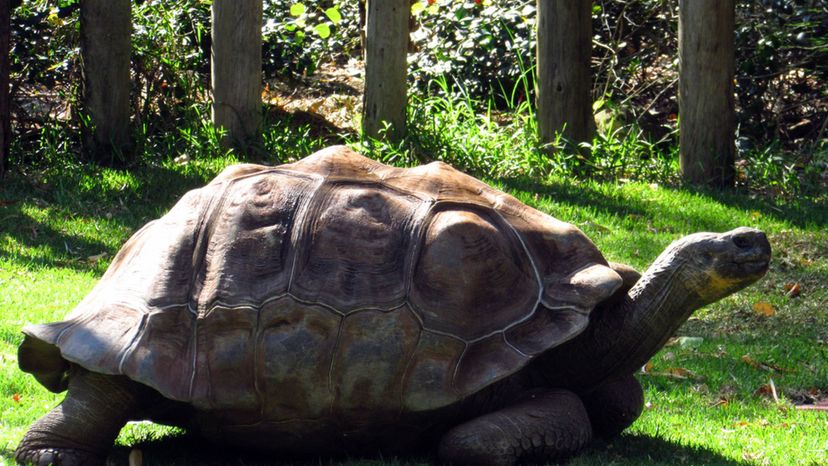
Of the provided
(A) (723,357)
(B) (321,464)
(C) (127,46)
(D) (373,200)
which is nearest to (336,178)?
(D) (373,200)

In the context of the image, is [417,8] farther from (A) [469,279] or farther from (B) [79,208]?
(A) [469,279]

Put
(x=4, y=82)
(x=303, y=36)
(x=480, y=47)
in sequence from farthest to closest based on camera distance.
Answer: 1. (x=480, y=47)
2. (x=303, y=36)
3. (x=4, y=82)

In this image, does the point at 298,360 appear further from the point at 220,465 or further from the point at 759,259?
the point at 759,259

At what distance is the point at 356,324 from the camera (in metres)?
3.35

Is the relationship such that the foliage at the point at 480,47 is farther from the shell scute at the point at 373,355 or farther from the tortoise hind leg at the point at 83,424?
the tortoise hind leg at the point at 83,424

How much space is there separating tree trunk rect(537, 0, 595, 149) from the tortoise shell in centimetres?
443

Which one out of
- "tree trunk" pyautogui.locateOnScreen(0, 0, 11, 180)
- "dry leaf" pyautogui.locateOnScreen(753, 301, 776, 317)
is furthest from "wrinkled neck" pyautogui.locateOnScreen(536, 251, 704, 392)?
"tree trunk" pyautogui.locateOnScreen(0, 0, 11, 180)

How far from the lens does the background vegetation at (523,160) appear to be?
4.23m

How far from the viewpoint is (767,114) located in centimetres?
876

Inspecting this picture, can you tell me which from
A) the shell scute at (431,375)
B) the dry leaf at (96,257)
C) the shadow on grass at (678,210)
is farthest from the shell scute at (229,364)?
the shadow on grass at (678,210)

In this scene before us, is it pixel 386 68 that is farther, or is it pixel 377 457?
pixel 386 68

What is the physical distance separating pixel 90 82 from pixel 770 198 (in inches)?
191

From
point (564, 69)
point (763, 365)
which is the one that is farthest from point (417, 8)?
point (763, 365)

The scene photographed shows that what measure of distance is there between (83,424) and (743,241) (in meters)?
2.17
